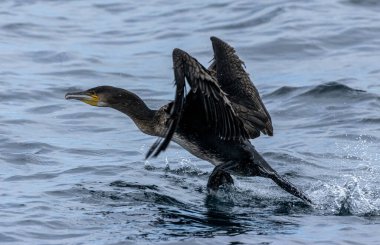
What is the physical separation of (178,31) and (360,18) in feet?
10.0

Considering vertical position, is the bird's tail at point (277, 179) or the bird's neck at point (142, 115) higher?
the bird's neck at point (142, 115)

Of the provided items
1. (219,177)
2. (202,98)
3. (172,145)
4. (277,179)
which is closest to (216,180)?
(219,177)

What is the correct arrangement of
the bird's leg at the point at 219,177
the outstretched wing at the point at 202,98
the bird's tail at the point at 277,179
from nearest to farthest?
the outstretched wing at the point at 202,98
the bird's tail at the point at 277,179
the bird's leg at the point at 219,177

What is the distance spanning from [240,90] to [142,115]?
1.13 metres

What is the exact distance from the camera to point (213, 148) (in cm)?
973

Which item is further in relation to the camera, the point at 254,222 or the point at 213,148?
the point at 213,148

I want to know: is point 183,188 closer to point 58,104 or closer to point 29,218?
point 29,218

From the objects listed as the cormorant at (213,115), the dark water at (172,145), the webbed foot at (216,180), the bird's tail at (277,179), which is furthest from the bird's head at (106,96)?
the bird's tail at (277,179)

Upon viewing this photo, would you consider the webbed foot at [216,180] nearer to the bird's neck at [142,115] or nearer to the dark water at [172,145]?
the dark water at [172,145]

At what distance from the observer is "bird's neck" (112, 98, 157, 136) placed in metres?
9.69

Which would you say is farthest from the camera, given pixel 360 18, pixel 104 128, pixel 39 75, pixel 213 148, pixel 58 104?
pixel 360 18

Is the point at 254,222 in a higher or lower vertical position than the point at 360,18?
lower

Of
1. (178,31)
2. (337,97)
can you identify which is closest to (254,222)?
(337,97)

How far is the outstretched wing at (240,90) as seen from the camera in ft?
33.1
